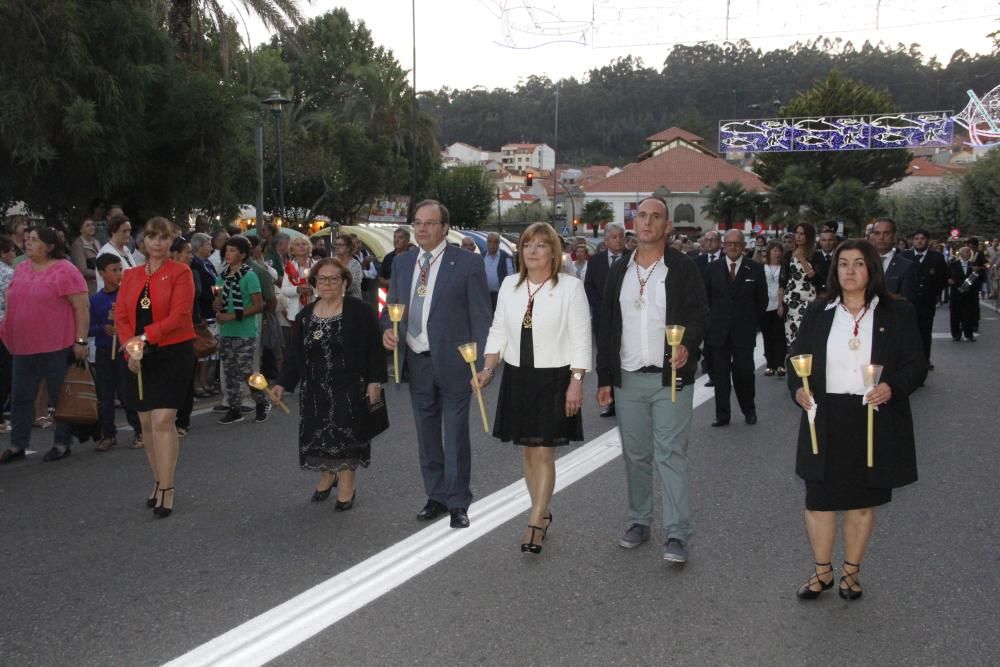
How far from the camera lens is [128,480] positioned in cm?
721

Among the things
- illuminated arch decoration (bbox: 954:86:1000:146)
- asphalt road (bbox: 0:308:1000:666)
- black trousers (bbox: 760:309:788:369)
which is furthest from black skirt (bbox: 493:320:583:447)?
illuminated arch decoration (bbox: 954:86:1000:146)

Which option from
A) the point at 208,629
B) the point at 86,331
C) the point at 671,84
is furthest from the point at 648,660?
the point at 671,84

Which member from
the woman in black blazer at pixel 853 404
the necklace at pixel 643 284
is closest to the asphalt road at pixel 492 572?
the woman in black blazer at pixel 853 404

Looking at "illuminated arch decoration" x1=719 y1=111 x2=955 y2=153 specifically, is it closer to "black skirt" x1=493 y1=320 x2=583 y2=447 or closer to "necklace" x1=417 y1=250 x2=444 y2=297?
"necklace" x1=417 y1=250 x2=444 y2=297

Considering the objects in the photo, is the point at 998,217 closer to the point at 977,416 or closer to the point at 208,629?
the point at 977,416

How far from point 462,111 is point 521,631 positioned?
551ft

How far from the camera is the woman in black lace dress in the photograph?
629 centimetres

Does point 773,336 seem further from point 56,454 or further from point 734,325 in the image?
point 56,454

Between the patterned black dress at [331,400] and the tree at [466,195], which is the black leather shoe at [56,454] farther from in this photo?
the tree at [466,195]

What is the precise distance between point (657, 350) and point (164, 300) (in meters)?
3.21

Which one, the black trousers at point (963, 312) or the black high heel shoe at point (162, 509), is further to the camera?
the black trousers at point (963, 312)

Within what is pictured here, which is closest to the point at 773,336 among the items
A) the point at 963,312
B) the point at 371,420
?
the point at 963,312

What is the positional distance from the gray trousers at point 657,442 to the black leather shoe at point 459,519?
1.00 meters

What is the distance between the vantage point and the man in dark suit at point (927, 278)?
12.6m
